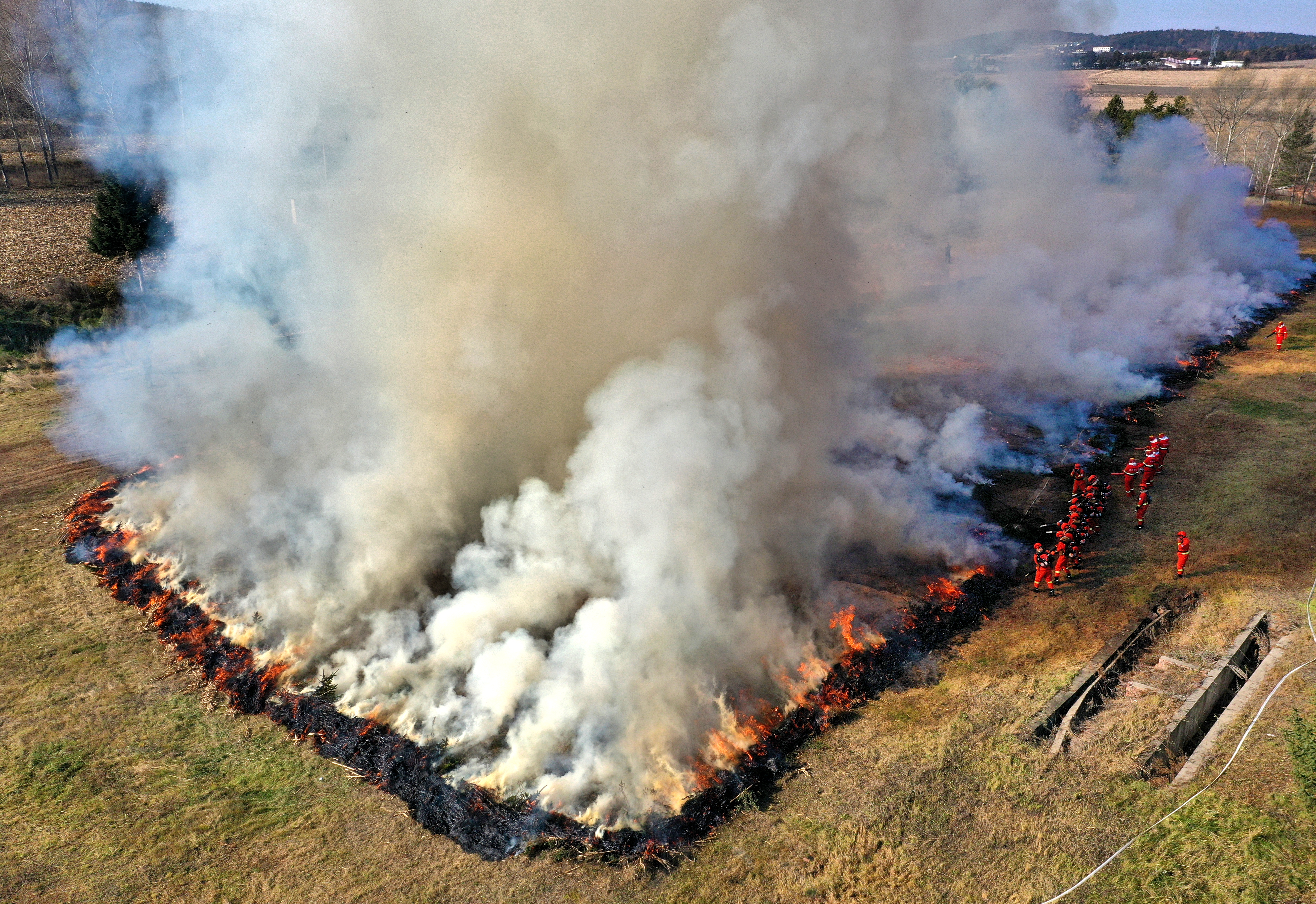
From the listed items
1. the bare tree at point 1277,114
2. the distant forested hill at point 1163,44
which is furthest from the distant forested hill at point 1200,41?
the bare tree at point 1277,114

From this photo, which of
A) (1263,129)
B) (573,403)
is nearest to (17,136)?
(573,403)

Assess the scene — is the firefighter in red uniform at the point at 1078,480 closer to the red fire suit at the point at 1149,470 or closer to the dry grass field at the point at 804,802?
the red fire suit at the point at 1149,470

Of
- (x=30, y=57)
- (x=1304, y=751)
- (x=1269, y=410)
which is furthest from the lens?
(x=30, y=57)

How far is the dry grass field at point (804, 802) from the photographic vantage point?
7.73 m

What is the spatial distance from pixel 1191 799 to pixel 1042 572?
14.3 feet

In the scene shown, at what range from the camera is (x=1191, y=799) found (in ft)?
27.2

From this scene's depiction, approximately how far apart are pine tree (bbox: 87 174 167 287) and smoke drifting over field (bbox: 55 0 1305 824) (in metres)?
5.85

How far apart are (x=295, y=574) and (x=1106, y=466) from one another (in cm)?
1563

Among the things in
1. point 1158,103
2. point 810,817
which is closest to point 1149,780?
point 810,817

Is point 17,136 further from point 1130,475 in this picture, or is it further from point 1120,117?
point 1120,117

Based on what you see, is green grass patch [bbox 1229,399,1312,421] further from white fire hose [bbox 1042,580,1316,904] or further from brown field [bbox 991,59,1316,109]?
brown field [bbox 991,59,1316,109]

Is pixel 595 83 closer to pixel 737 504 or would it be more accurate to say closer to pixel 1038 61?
pixel 737 504

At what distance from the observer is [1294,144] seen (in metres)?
42.8

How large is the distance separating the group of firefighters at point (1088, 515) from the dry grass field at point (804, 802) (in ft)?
1.13
